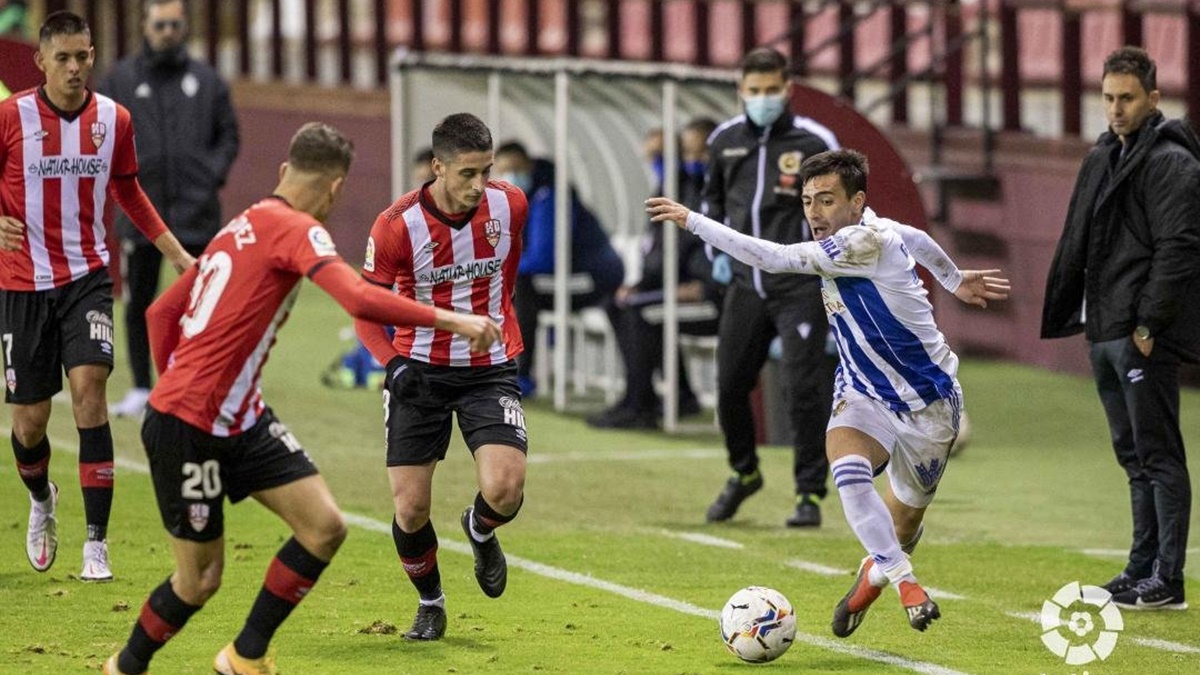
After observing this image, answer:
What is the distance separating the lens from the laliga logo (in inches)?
330

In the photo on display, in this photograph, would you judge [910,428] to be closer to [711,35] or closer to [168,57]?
[168,57]

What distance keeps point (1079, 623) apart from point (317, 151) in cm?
375

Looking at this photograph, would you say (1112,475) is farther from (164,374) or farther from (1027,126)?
(164,374)

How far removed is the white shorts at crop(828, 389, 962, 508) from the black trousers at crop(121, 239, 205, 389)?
6.68 metres

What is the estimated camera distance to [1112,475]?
1388 cm

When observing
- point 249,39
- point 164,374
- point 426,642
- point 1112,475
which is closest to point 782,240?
point 1112,475

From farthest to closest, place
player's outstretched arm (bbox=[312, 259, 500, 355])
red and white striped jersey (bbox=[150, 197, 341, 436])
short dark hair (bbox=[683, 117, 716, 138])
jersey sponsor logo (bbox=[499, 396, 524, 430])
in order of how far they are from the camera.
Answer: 1. short dark hair (bbox=[683, 117, 716, 138])
2. jersey sponsor logo (bbox=[499, 396, 524, 430])
3. red and white striped jersey (bbox=[150, 197, 341, 436])
4. player's outstretched arm (bbox=[312, 259, 500, 355])

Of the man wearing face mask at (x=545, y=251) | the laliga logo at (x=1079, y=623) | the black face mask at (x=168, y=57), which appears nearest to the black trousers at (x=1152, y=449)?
the laliga logo at (x=1079, y=623)

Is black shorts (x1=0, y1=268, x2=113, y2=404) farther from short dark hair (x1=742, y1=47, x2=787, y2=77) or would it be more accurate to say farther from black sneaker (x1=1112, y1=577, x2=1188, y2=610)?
black sneaker (x1=1112, y1=577, x2=1188, y2=610)

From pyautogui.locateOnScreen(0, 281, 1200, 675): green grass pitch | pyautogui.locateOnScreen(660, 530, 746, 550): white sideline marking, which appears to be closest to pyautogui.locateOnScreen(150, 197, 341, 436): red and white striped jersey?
pyautogui.locateOnScreen(0, 281, 1200, 675): green grass pitch

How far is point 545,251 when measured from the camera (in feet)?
54.3

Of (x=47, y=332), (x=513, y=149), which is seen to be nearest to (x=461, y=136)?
(x=47, y=332)

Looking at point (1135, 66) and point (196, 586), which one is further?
point (1135, 66)

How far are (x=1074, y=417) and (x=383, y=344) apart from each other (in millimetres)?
9100
